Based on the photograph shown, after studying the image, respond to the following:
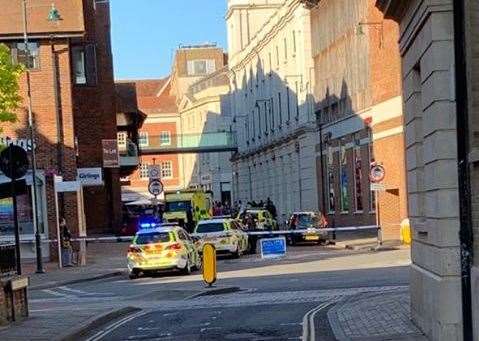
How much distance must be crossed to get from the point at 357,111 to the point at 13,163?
107 feet

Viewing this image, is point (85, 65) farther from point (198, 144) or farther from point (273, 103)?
point (198, 144)

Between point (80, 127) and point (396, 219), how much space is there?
16.9 m

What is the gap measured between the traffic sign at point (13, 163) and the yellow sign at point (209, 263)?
6183 millimetres

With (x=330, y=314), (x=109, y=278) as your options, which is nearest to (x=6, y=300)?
(x=330, y=314)

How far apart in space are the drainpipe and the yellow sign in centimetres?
1184

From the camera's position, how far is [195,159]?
115938 mm

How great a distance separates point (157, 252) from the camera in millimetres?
26891

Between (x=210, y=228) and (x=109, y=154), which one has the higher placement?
(x=109, y=154)

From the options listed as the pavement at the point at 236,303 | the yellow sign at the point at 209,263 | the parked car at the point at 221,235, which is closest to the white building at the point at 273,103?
the parked car at the point at 221,235

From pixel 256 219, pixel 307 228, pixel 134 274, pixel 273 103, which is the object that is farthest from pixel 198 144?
pixel 134 274

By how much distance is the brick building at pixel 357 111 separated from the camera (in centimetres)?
4006

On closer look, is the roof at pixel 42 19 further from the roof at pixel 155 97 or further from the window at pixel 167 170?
the window at pixel 167 170

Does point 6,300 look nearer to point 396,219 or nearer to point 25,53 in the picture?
point 25,53

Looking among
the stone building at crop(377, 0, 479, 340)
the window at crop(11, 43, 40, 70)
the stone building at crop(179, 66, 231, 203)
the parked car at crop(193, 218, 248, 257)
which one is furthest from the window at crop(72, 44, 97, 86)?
the stone building at crop(179, 66, 231, 203)
